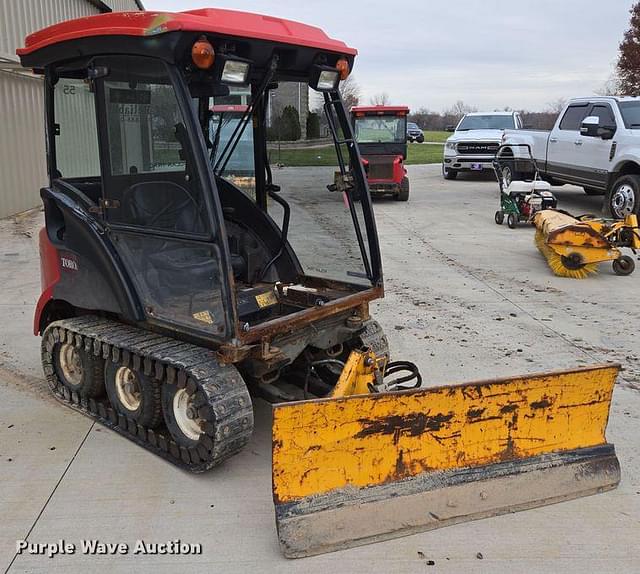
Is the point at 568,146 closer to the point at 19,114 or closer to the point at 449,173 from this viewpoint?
the point at 449,173

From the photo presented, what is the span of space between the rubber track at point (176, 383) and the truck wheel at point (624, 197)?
9232 mm

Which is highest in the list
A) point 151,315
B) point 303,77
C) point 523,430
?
point 303,77

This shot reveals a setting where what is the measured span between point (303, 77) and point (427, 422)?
2.07 meters

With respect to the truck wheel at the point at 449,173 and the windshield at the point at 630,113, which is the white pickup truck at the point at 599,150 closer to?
the windshield at the point at 630,113

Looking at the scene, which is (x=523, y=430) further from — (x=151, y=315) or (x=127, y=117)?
(x=127, y=117)

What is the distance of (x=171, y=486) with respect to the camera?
139 inches

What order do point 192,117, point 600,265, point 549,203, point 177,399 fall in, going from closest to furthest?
point 192,117 < point 177,399 < point 600,265 < point 549,203

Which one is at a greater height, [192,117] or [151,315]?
[192,117]

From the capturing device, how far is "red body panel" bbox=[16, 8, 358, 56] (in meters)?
3.04

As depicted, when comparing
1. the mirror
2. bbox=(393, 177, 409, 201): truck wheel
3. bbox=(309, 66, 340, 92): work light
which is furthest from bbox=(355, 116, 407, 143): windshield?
bbox=(309, 66, 340, 92): work light

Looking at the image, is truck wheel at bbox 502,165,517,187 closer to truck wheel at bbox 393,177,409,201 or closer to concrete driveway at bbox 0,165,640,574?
truck wheel at bbox 393,177,409,201

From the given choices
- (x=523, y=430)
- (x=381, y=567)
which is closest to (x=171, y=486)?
(x=381, y=567)

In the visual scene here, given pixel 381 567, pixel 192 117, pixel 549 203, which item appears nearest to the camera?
pixel 381 567

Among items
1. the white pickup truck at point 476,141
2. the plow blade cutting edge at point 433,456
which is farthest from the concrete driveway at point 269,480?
the white pickup truck at point 476,141
